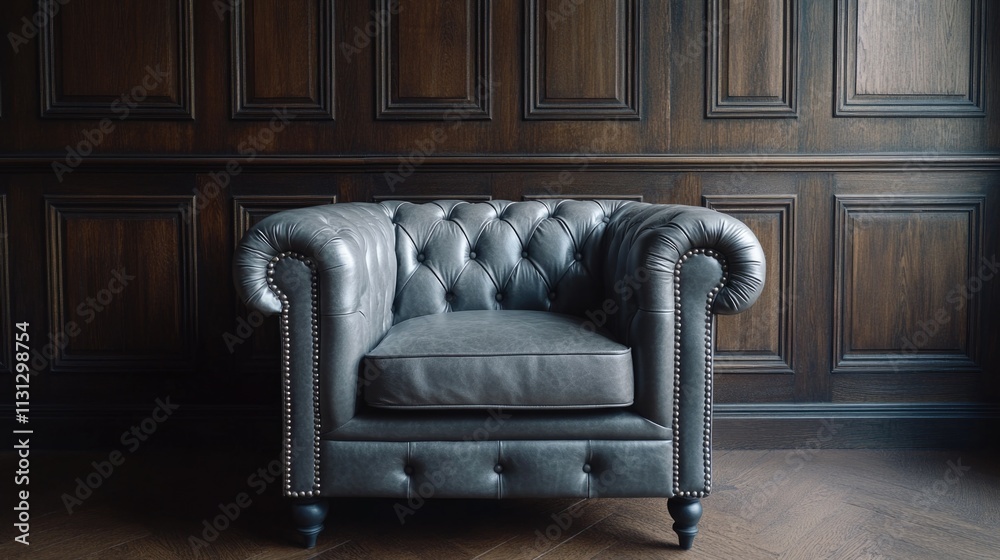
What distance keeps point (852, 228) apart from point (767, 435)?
0.70 meters

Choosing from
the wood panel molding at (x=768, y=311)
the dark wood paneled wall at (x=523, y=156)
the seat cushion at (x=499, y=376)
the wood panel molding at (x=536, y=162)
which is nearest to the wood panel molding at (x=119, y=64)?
the dark wood paneled wall at (x=523, y=156)

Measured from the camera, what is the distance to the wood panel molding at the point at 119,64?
2131 millimetres

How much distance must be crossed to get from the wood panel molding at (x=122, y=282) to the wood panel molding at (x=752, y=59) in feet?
5.48

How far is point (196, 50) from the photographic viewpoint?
2145 millimetres

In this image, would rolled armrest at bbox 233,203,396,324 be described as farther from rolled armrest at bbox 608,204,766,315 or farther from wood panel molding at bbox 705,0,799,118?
wood panel molding at bbox 705,0,799,118

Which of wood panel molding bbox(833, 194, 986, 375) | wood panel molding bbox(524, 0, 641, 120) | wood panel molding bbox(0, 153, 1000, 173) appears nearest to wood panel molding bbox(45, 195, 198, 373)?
wood panel molding bbox(0, 153, 1000, 173)

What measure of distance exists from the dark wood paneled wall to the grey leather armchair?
0.76 meters

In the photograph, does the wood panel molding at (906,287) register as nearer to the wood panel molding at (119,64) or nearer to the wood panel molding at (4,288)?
the wood panel molding at (119,64)

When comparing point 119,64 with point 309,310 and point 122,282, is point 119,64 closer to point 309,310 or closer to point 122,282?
point 122,282

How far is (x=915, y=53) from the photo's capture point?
2125mm

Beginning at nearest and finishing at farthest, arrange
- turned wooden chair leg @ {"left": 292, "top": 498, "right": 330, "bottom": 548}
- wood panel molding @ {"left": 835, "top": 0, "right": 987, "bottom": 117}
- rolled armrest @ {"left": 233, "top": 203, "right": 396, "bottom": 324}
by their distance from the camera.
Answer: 1. rolled armrest @ {"left": 233, "top": 203, "right": 396, "bottom": 324}
2. turned wooden chair leg @ {"left": 292, "top": 498, "right": 330, "bottom": 548}
3. wood panel molding @ {"left": 835, "top": 0, "right": 987, "bottom": 117}

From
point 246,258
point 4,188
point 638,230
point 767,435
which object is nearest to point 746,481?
point 767,435

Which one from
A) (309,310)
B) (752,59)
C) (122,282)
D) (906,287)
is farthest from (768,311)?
(122,282)

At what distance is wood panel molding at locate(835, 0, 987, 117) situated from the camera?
2.12 m
